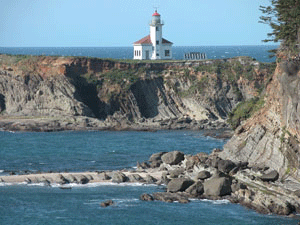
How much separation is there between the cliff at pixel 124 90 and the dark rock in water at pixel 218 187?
4138cm

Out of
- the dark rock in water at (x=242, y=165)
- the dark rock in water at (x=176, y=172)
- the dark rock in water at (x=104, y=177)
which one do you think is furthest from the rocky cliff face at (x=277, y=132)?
the dark rock in water at (x=104, y=177)

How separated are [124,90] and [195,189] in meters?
50.2

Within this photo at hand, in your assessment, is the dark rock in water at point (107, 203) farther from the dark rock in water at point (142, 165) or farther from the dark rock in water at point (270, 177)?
the dark rock in water at point (142, 165)

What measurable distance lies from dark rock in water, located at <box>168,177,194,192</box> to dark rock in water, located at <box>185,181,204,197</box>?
50cm

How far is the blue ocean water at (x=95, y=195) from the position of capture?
5388 centimetres

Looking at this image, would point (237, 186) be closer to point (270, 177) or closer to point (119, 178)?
point (270, 177)

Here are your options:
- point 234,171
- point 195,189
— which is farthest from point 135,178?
point 234,171

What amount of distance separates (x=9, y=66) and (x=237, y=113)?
40638 mm

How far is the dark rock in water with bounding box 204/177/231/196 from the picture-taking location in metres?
59.6

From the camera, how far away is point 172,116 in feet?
348

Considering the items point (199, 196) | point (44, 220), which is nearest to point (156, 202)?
point (199, 196)

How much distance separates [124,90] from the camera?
358 ft

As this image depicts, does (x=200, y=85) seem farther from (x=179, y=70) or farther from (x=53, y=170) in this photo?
(x=53, y=170)

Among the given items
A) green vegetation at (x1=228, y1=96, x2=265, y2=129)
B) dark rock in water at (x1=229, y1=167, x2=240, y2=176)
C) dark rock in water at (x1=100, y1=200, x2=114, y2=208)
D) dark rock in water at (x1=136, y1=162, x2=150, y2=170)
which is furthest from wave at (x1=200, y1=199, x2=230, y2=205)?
green vegetation at (x1=228, y1=96, x2=265, y2=129)
